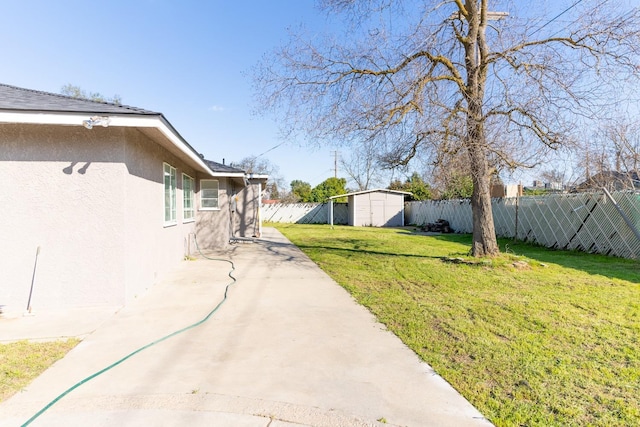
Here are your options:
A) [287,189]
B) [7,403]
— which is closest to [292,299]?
[7,403]

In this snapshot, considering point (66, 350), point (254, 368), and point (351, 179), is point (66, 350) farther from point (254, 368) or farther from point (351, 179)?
point (351, 179)

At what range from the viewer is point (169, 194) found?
8.15 meters

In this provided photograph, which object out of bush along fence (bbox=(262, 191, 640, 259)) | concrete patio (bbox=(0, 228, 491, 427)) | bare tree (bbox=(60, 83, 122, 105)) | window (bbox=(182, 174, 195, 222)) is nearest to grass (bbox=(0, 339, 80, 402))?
concrete patio (bbox=(0, 228, 491, 427))

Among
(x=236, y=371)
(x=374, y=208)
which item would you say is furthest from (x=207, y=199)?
(x=374, y=208)

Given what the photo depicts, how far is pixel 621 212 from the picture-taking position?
33.7 ft

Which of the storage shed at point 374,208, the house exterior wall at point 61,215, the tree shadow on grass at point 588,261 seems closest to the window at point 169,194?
the house exterior wall at point 61,215

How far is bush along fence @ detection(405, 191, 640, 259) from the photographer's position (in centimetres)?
1012

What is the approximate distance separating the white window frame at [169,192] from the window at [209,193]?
335 centimetres

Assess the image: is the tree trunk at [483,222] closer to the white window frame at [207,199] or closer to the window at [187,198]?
the window at [187,198]

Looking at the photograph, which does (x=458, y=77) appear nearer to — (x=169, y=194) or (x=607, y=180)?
(x=169, y=194)

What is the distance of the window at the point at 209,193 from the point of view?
1234 centimetres

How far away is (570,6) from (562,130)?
2.91 meters

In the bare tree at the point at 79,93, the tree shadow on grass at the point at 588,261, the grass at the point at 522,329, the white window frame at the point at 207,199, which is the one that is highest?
the bare tree at the point at 79,93

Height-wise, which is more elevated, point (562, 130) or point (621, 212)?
point (562, 130)
